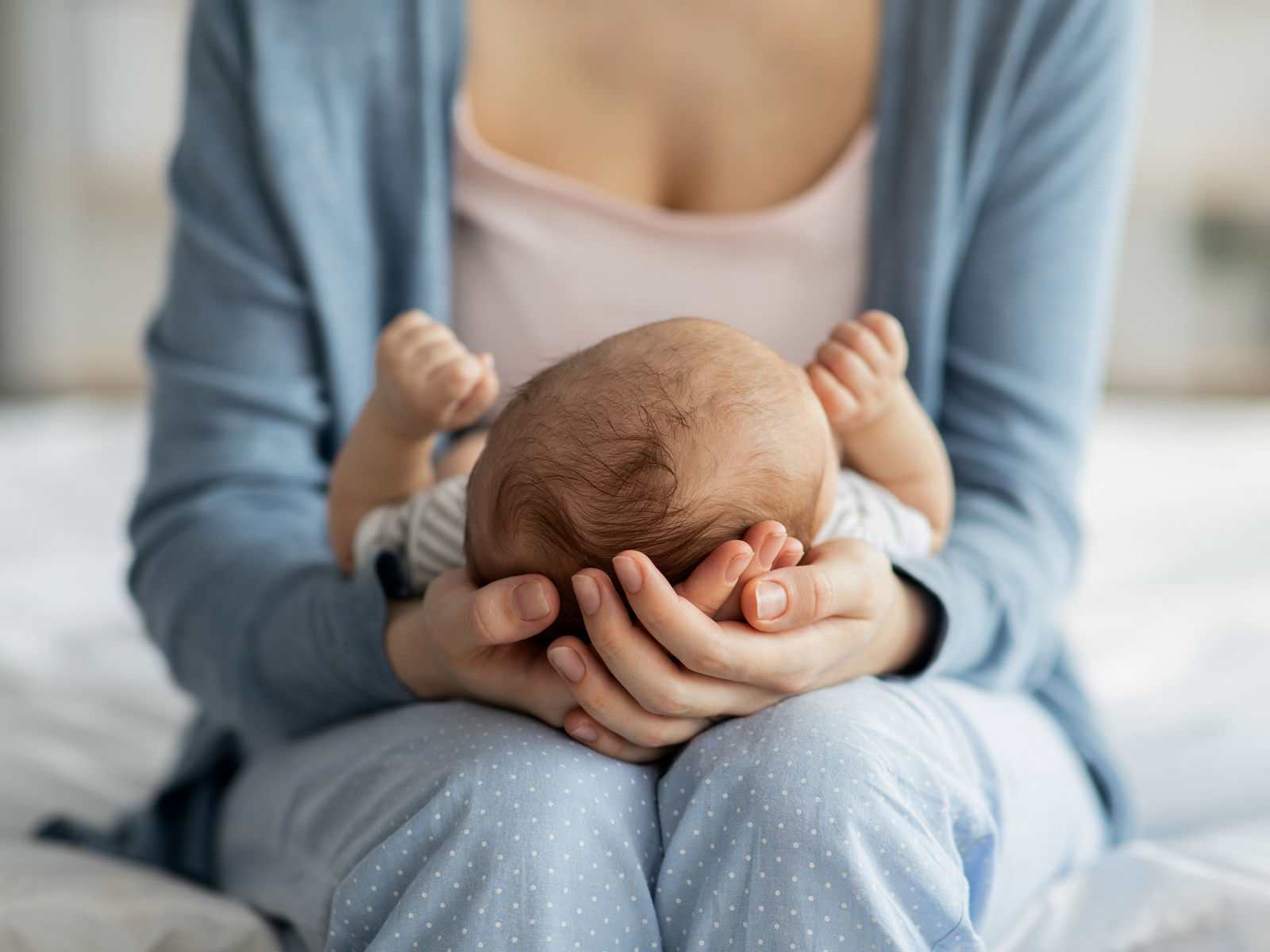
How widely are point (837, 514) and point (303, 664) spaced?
0.38 metres

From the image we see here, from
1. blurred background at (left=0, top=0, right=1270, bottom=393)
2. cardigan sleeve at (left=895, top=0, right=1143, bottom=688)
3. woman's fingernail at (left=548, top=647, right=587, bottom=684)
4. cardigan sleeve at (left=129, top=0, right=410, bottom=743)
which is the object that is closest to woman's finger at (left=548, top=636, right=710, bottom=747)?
woman's fingernail at (left=548, top=647, right=587, bottom=684)

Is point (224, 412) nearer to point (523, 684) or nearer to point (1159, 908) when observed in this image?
point (523, 684)

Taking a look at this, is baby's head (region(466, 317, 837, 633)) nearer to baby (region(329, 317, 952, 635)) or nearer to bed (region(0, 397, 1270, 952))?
baby (region(329, 317, 952, 635))

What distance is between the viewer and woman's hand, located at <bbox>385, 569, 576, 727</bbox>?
24.1 inches

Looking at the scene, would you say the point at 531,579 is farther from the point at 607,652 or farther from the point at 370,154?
the point at 370,154

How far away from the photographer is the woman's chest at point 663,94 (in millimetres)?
1053

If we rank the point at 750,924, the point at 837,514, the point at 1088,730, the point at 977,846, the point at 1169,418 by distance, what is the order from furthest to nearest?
the point at 1169,418 → the point at 1088,730 → the point at 837,514 → the point at 977,846 → the point at 750,924

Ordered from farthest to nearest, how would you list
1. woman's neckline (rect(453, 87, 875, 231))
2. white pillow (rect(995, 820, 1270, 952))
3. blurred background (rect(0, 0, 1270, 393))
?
1. blurred background (rect(0, 0, 1270, 393))
2. woman's neckline (rect(453, 87, 875, 231))
3. white pillow (rect(995, 820, 1270, 952))

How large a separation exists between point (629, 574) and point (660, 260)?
1.65 ft

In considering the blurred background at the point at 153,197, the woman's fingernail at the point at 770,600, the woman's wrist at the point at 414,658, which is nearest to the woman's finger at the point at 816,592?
the woman's fingernail at the point at 770,600

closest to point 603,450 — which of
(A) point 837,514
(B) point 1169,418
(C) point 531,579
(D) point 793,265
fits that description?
(C) point 531,579

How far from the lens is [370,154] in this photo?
3.40 feet

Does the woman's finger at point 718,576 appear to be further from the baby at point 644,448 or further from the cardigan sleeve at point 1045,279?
the cardigan sleeve at point 1045,279

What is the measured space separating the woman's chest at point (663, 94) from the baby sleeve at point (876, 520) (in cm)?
35
